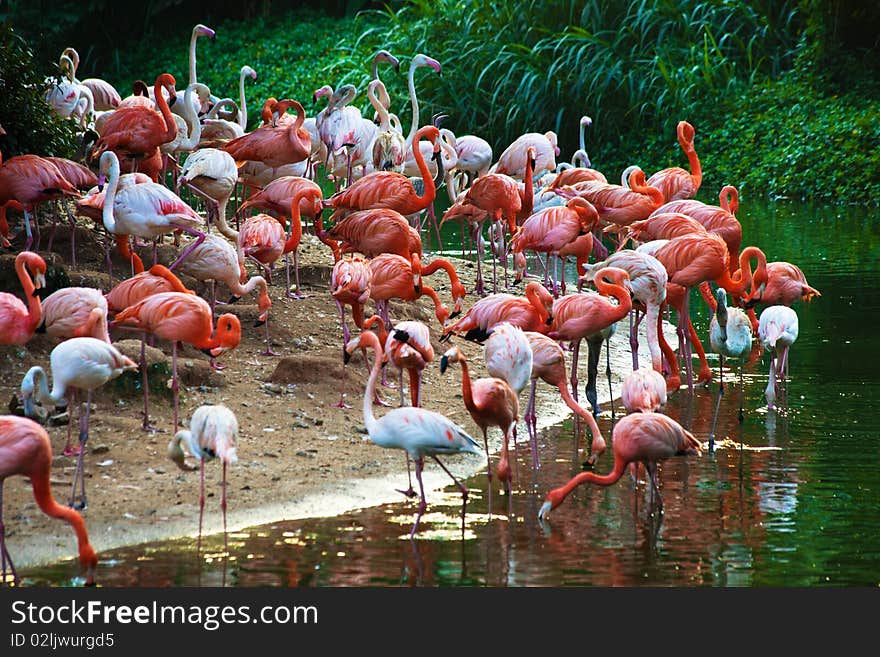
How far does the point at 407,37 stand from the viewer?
839 inches

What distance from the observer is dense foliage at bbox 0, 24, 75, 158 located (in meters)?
9.40

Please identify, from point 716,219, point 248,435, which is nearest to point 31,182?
point 248,435

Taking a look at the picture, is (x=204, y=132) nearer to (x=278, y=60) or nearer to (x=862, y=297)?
(x=862, y=297)

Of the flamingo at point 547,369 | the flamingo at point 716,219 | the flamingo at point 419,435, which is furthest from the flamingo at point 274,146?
the flamingo at point 419,435

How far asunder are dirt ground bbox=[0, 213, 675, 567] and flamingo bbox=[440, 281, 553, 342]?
1.63 ft

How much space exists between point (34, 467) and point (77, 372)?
0.87m

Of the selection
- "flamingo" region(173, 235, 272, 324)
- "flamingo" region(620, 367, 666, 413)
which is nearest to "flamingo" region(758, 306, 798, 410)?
"flamingo" region(620, 367, 666, 413)

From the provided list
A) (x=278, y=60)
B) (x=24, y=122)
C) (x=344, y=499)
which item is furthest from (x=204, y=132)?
(x=278, y=60)

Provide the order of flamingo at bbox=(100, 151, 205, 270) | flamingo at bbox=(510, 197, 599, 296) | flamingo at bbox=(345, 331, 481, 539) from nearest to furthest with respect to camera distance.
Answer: flamingo at bbox=(345, 331, 481, 539) → flamingo at bbox=(100, 151, 205, 270) → flamingo at bbox=(510, 197, 599, 296)

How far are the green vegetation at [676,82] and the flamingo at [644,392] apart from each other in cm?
1097

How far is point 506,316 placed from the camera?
7477 millimetres

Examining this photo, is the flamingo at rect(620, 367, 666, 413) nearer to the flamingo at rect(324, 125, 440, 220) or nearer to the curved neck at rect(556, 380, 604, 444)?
the curved neck at rect(556, 380, 604, 444)

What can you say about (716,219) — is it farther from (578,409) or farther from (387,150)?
(387,150)

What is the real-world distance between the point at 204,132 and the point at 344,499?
628 cm
